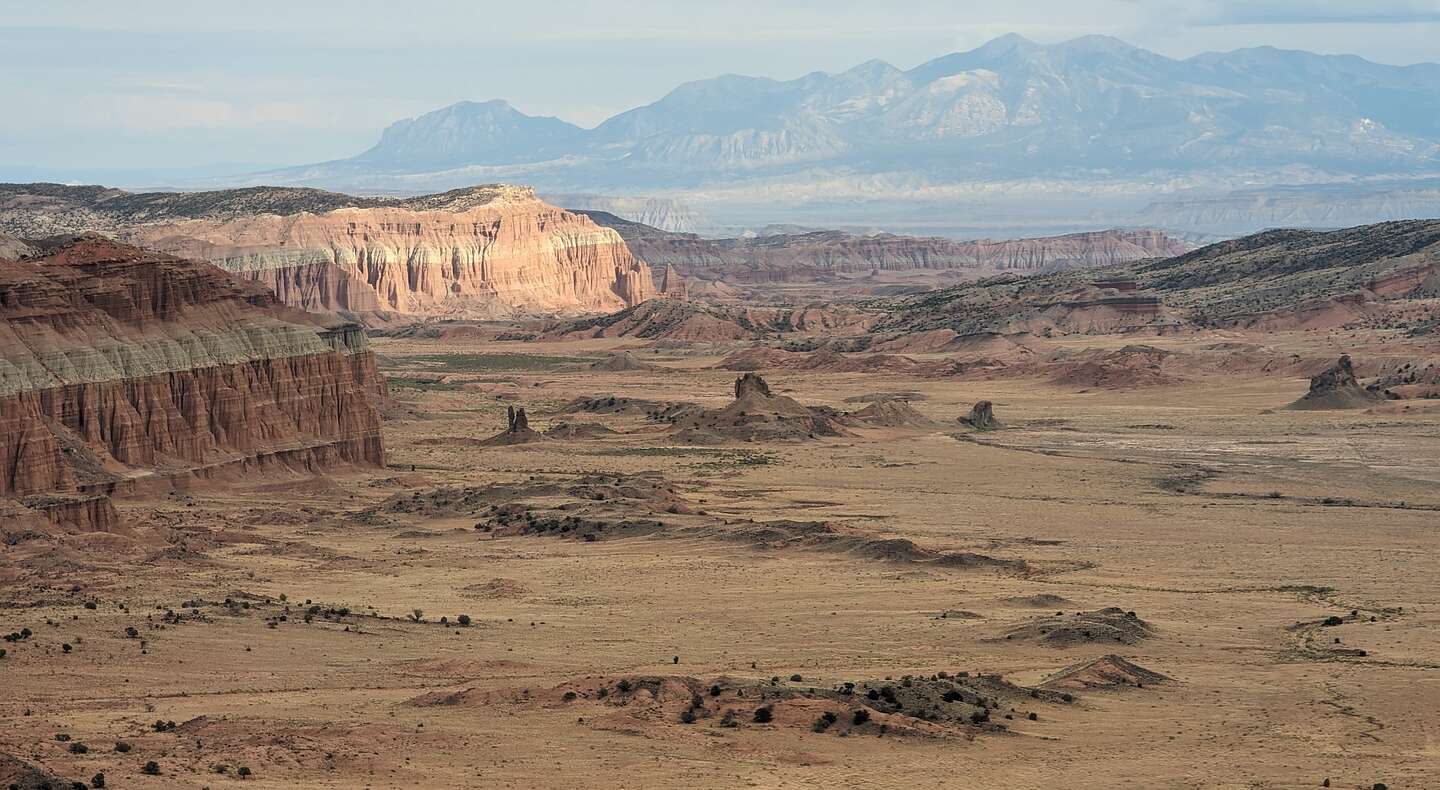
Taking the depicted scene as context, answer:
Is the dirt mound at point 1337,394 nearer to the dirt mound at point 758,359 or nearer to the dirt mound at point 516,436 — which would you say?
the dirt mound at point 516,436

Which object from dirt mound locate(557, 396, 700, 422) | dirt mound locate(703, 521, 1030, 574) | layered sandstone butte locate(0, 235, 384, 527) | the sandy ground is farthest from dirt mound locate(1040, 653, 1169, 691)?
dirt mound locate(557, 396, 700, 422)

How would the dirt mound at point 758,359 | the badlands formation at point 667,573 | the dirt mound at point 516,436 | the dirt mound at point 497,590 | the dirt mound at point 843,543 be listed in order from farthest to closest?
the dirt mound at point 758,359
the dirt mound at point 516,436
the dirt mound at point 843,543
the dirt mound at point 497,590
the badlands formation at point 667,573

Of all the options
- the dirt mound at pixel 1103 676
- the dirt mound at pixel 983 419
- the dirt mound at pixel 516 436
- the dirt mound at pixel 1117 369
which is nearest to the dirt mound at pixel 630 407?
the dirt mound at pixel 516 436

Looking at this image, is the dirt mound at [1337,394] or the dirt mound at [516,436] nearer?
the dirt mound at [516,436]

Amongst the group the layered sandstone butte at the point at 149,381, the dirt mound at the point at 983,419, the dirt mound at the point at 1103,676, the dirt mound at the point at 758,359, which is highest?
the layered sandstone butte at the point at 149,381

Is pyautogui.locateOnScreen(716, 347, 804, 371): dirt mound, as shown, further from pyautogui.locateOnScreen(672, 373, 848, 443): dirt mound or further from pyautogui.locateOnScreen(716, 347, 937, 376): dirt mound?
pyautogui.locateOnScreen(672, 373, 848, 443): dirt mound

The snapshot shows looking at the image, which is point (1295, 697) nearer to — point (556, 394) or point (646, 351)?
point (556, 394)
